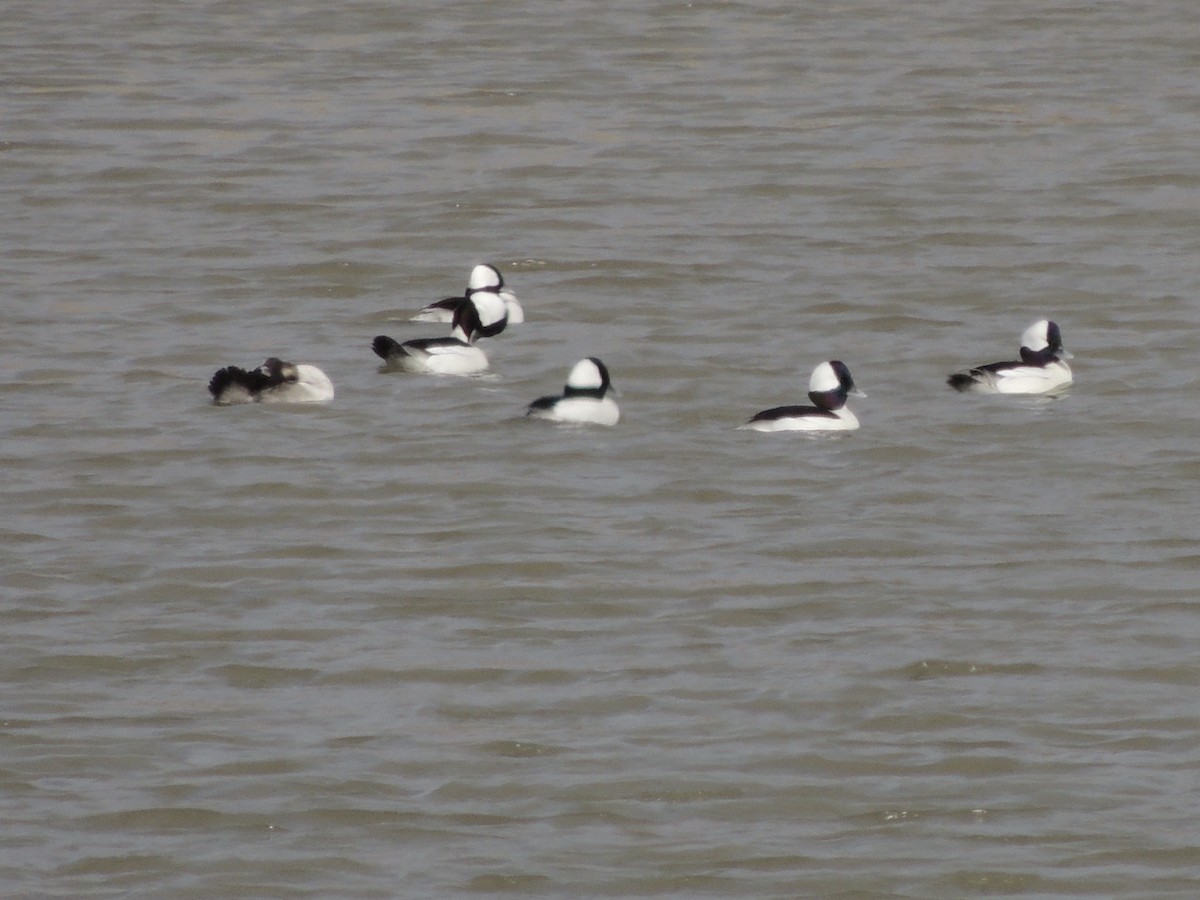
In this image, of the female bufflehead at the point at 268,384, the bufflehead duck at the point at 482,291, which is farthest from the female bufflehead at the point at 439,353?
the female bufflehead at the point at 268,384

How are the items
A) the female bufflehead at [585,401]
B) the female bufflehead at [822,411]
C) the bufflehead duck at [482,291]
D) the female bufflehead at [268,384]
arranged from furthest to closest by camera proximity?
the bufflehead duck at [482,291] < the female bufflehead at [268,384] < the female bufflehead at [585,401] < the female bufflehead at [822,411]

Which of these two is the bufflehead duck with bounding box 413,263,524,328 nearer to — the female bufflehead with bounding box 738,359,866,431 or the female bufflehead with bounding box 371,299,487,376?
the female bufflehead with bounding box 371,299,487,376

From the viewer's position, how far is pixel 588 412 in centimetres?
1140

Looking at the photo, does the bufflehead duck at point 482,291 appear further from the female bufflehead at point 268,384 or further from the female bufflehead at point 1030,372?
the female bufflehead at point 1030,372

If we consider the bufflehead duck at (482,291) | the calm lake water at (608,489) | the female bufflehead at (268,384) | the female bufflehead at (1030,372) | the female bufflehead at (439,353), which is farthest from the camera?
the bufflehead duck at (482,291)

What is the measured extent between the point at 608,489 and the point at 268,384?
82.6 inches

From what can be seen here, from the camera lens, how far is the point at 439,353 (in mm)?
12695

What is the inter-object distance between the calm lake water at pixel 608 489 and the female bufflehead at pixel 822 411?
0.09 m

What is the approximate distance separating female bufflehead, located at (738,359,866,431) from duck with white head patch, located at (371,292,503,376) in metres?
1.99

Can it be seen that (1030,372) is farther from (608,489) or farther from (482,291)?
(482,291)

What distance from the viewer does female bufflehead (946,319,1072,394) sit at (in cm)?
1181

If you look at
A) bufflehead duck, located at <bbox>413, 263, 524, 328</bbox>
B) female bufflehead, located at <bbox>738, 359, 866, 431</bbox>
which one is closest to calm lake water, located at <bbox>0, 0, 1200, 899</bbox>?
female bufflehead, located at <bbox>738, 359, 866, 431</bbox>

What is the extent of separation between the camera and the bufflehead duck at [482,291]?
13719 millimetres

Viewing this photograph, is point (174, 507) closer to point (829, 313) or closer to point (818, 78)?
point (829, 313)
